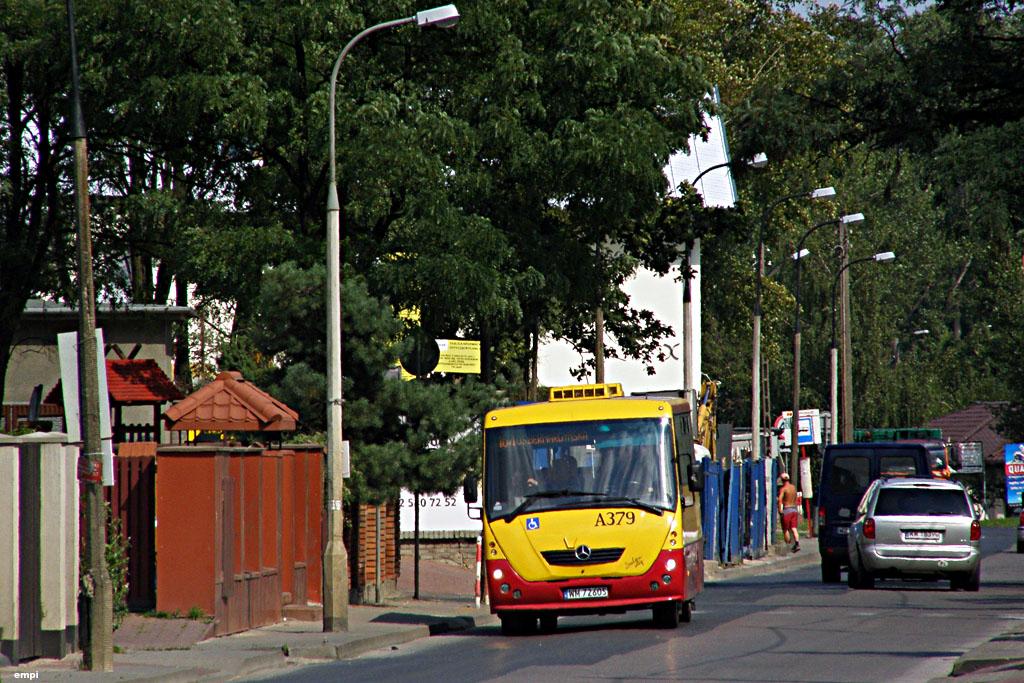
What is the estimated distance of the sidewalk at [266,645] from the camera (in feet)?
44.3

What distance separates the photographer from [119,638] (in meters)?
15.9

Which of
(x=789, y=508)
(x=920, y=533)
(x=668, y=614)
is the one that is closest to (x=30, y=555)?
(x=668, y=614)

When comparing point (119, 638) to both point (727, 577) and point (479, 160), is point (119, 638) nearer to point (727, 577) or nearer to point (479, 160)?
point (479, 160)

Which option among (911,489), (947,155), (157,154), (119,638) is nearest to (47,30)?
(157,154)

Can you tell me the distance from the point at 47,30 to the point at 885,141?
13616 millimetres

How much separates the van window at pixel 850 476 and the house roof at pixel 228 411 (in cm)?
1231

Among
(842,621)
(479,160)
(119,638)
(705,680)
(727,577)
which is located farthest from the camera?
(727,577)

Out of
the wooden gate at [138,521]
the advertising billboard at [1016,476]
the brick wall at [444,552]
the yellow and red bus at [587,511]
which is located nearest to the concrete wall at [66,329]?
the brick wall at [444,552]

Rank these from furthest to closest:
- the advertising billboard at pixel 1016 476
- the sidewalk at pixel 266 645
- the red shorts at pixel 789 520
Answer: the advertising billboard at pixel 1016 476, the red shorts at pixel 789 520, the sidewalk at pixel 266 645

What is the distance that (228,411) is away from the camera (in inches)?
805

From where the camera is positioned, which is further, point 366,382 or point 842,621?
point 366,382

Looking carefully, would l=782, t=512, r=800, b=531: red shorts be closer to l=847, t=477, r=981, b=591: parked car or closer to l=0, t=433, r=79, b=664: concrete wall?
l=847, t=477, r=981, b=591: parked car

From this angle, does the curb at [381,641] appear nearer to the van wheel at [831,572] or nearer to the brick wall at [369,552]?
the brick wall at [369,552]

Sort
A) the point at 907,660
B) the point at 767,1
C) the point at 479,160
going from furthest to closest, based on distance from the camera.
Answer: the point at 767,1, the point at 479,160, the point at 907,660
